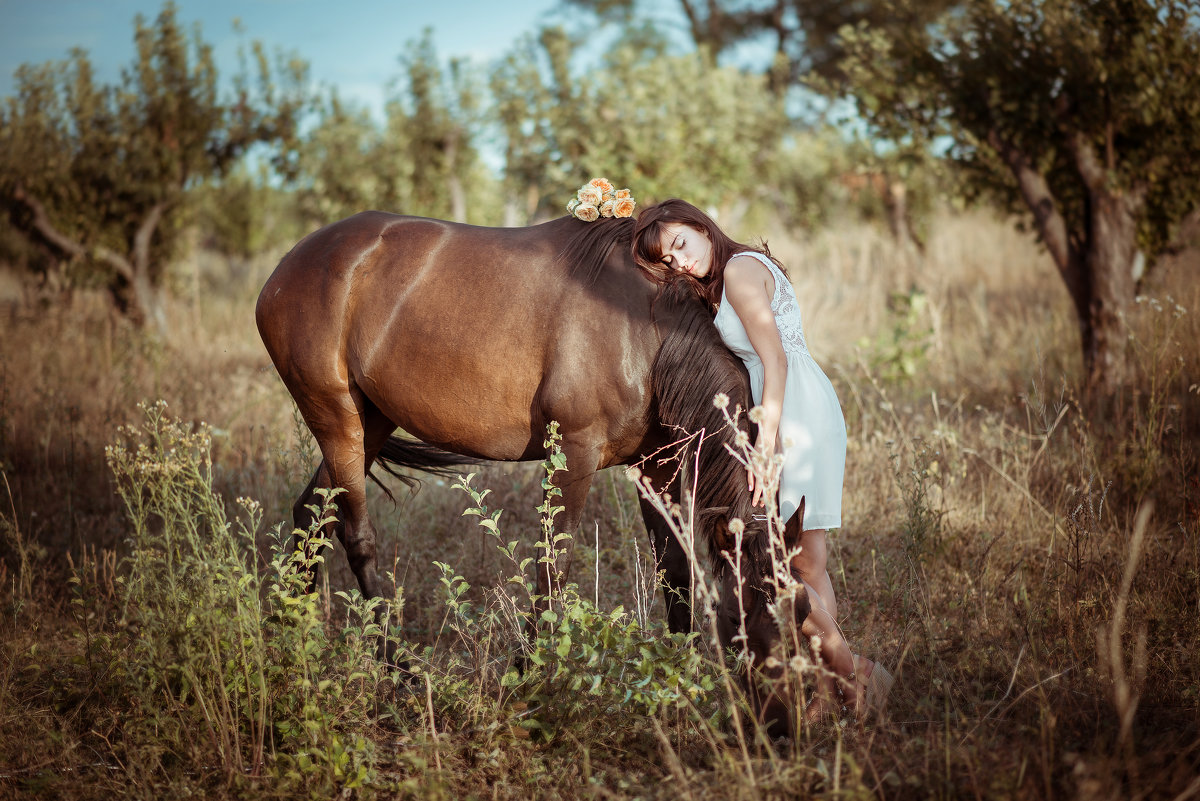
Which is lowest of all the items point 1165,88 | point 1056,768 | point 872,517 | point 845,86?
point 1056,768

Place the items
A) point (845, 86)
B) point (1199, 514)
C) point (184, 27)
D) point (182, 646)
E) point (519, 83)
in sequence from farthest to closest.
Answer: point (519, 83), point (184, 27), point (845, 86), point (1199, 514), point (182, 646)

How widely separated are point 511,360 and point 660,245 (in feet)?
2.39

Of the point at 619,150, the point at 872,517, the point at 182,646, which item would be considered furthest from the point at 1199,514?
the point at 619,150

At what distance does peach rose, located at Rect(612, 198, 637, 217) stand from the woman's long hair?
0.21 meters

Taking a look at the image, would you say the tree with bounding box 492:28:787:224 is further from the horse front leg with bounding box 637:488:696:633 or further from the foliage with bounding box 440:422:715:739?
the foliage with bounding box 440:422:715:739

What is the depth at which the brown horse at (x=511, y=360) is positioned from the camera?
9.43 feet

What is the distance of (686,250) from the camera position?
118 inches

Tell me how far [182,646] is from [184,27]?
10.3 m

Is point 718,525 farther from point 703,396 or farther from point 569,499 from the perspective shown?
point 569,499

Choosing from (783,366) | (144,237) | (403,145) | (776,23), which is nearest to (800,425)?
(783,366)

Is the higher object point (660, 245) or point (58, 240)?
point (58, 240)

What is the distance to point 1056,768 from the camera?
2.23 meters

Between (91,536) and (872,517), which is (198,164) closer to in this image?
(91,536)

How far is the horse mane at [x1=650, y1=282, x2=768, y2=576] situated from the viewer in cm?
277
